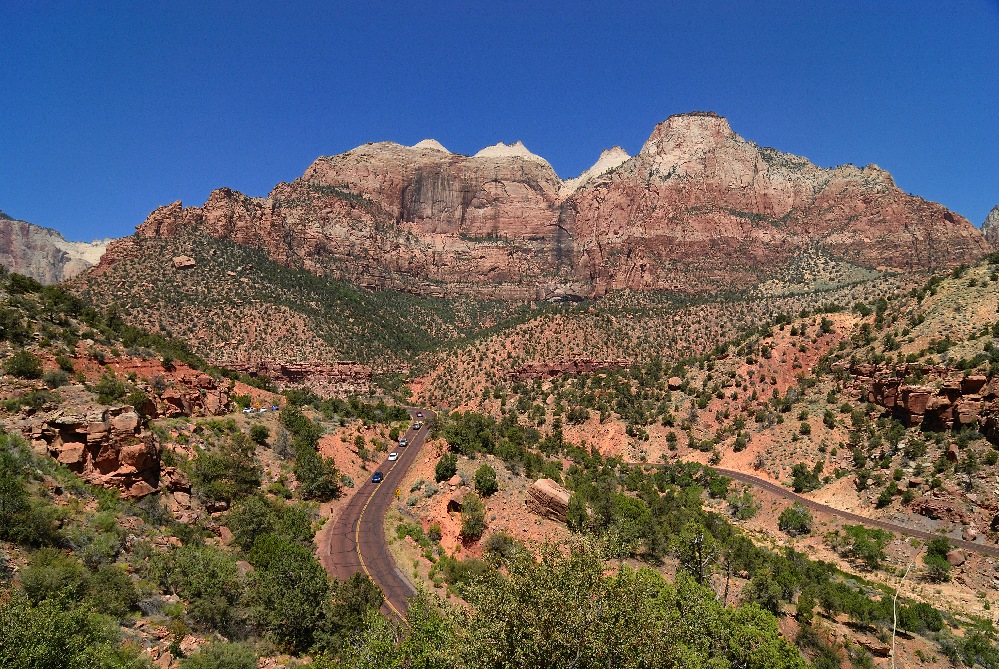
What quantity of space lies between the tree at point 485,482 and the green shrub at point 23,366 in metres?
23.4

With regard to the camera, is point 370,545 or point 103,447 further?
point 370,545

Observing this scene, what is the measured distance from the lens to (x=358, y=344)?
101375 mm

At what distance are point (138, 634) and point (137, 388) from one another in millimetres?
18770

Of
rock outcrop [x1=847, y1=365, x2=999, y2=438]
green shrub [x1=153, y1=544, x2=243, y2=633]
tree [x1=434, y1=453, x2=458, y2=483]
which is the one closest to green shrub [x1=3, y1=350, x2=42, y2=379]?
green shrub [x1=153, y1=544, x2=243, y2=633]

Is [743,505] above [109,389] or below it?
below

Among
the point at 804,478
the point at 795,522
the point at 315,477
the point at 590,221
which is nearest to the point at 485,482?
the point at 315,477

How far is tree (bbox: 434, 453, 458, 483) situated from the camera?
30.3m

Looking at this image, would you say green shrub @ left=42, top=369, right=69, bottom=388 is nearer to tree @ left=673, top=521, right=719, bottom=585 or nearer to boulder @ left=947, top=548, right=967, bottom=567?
tree @ left=673, top=521, right=719, bottom=585

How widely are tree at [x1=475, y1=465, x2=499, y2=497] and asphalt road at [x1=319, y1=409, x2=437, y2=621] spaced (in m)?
6.02

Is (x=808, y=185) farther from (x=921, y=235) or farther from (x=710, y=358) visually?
(x=710, y=358)

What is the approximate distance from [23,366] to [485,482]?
79.5 feet

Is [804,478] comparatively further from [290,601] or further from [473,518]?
[290,601]

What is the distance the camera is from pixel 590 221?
182 meters

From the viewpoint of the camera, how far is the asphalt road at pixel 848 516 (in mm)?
28328
